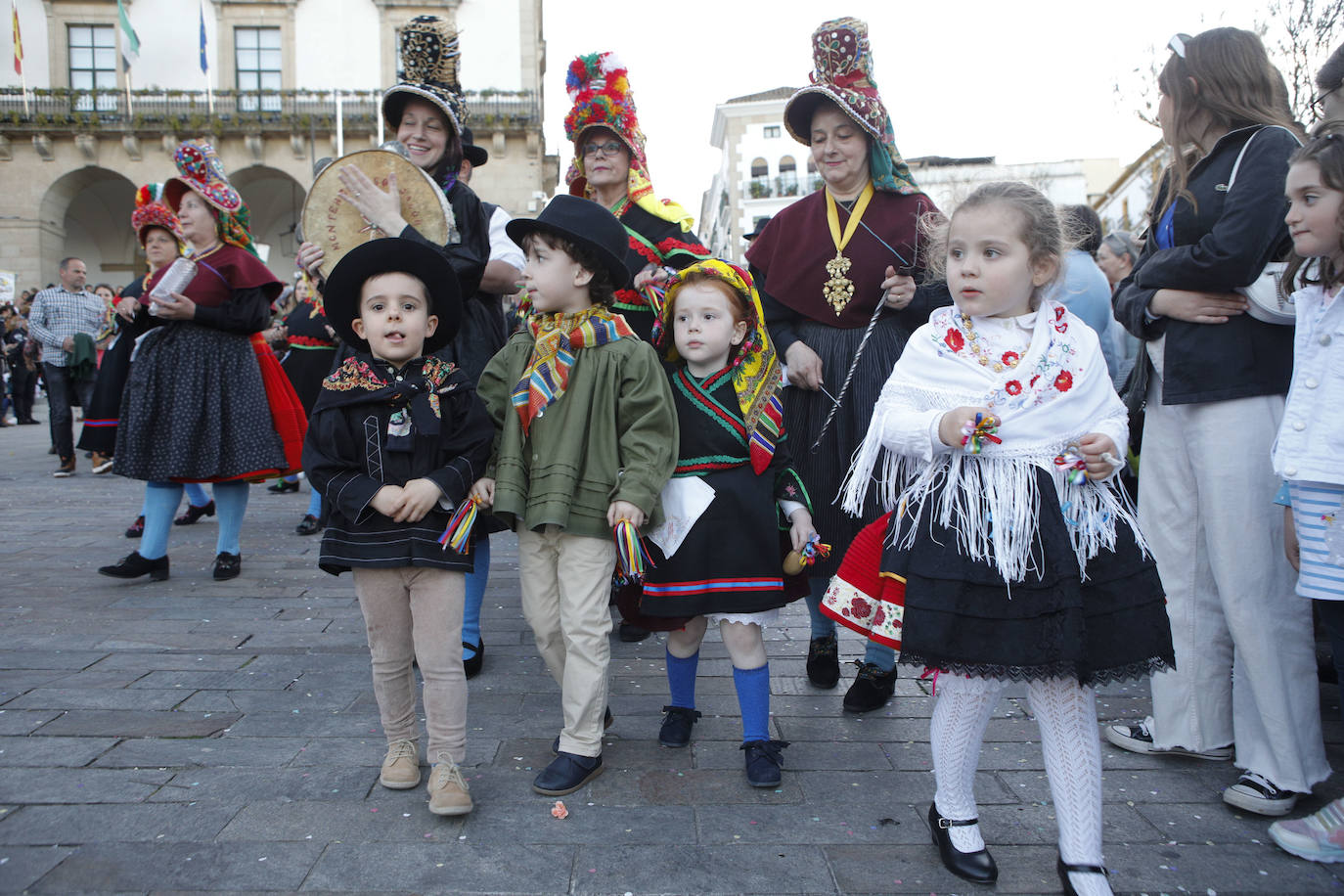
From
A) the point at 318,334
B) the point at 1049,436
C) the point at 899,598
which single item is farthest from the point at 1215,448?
the point at 318,334

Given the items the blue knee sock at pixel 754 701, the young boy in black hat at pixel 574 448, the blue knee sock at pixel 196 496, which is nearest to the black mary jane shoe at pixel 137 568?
the blue knee sock at pixel 196 496

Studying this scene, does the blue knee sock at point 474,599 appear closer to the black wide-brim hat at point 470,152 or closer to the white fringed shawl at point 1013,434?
the black wide-brim hat at point 470,152

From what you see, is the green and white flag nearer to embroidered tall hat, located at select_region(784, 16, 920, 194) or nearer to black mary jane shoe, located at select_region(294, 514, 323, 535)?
black mary jane shoe, located at select_region(294, 514, 323, 535)

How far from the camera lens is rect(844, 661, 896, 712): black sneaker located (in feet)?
11.6

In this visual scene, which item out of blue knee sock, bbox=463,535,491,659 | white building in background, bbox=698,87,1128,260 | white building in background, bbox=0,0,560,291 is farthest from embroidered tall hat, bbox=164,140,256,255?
white building in background, bbox=698,87,1128,260

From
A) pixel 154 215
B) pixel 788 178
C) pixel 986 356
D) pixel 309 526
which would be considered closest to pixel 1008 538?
pixel 986 356

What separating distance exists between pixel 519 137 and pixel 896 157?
96.1 ft

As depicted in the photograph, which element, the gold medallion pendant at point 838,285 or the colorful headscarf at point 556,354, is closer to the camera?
the colorful headscarf at point 556,354

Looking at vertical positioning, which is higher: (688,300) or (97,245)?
(97,245)

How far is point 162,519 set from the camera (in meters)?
5.38

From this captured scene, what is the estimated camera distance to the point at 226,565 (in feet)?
18.1

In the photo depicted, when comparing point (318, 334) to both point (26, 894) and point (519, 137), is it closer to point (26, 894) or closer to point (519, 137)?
point (26, 894)

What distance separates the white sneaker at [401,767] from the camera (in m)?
2.81

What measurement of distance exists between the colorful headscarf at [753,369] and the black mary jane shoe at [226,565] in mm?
3600
